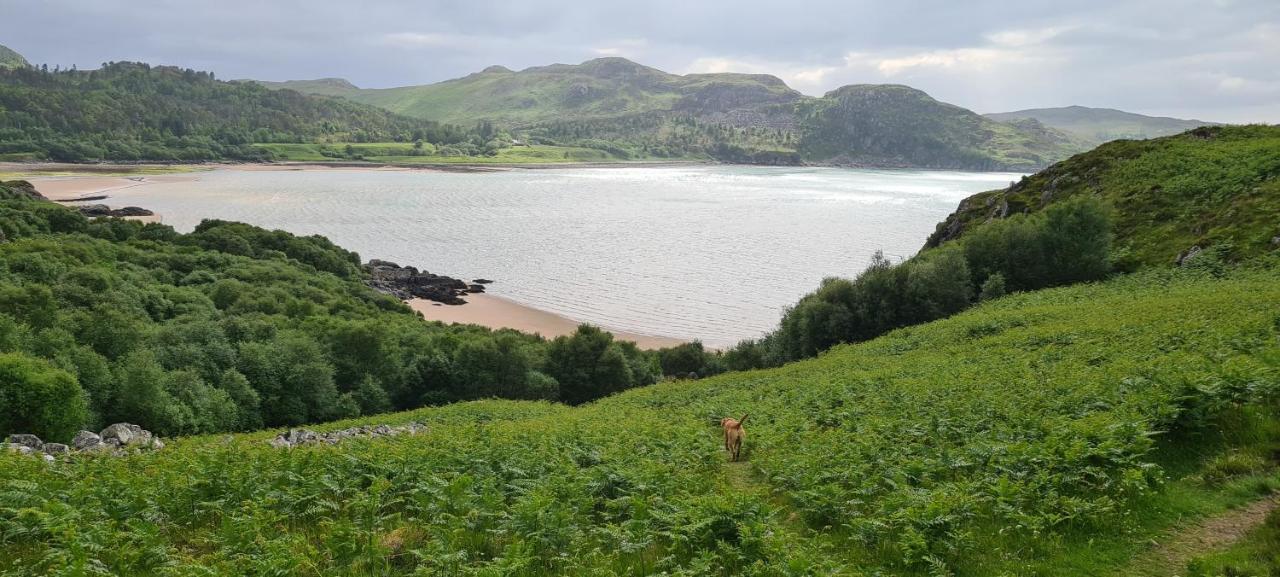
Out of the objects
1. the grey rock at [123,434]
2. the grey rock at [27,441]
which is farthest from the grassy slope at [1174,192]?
the grey rock at [27,441]

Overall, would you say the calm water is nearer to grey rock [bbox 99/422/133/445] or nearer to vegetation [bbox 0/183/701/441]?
vegetation [bbox 0/183/701/441]

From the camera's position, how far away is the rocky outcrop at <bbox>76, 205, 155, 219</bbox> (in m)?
124

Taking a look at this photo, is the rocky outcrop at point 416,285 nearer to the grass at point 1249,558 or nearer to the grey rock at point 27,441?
the grey rock at point 27,441

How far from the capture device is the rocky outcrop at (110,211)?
124406mm

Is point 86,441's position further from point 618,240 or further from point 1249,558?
point 618,240

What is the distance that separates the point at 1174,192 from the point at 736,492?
221 feet

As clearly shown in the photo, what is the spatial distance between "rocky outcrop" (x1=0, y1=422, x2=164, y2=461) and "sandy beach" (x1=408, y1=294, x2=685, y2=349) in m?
46.1

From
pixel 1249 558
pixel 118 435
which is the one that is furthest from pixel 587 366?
pixel 1249 558

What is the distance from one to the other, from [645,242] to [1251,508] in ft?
393

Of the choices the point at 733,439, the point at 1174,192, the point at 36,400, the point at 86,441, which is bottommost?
the point at 86,441

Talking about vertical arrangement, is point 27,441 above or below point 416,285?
above

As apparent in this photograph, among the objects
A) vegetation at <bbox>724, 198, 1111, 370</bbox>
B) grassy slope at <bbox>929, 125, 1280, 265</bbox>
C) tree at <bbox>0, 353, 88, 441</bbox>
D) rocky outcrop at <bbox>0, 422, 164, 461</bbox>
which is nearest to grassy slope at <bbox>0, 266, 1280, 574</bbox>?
rocky outcrop at <bbox>0, 422, 164, 461</bbox>

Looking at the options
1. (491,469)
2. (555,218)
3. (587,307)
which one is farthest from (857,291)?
(555,218)

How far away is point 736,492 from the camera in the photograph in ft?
41.8
